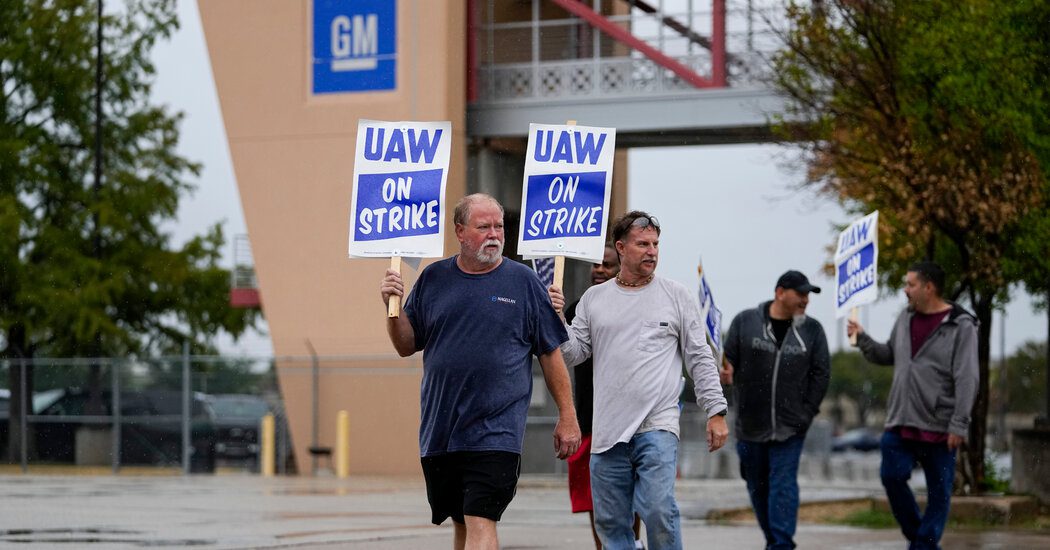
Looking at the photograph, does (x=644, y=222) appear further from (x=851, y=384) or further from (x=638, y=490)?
(x=851, y=384)

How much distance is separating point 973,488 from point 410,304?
1034 centimetres

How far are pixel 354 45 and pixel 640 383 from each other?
902 inches

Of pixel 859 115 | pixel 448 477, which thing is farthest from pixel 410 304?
pixel 859 115

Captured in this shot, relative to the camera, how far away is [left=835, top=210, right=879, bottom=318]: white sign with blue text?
485 inches

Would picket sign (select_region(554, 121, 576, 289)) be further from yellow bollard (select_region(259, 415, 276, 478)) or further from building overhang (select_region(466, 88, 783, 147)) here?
yellow bollard (select_region(259, 415, 276, 478))

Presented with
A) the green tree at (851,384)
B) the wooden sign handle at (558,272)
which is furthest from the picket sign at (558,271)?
the green tree at (851,384)

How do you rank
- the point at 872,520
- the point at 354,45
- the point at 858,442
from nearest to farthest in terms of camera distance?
the point at 872,520, the point at 354,45, the point at 858,442

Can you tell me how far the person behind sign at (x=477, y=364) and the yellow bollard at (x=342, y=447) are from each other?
21.5 metres

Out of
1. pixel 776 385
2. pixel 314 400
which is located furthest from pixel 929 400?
pixel 314 400

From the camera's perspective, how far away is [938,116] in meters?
16.2

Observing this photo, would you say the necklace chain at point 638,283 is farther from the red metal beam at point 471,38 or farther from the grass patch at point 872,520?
the red metal beam at point 471,38

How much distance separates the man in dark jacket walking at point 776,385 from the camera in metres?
11.1

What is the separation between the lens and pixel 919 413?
11.2 metres

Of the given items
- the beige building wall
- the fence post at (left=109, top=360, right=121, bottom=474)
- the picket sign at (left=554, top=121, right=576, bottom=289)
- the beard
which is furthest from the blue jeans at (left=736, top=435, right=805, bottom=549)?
the fence post at (left=109, top=360, right=121, bottom=474)
